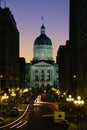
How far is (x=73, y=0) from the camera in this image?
13038 centimetres

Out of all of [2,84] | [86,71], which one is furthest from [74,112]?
[2,84]

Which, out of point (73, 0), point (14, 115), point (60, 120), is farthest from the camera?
point (73, 0)

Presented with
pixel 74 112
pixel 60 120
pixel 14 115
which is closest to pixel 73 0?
pixel 74 112

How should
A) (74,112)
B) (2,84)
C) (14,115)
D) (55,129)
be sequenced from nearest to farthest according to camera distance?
(55,129) < (14,115) < (74,112) < (2,84)

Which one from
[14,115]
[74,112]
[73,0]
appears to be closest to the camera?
[14,115]

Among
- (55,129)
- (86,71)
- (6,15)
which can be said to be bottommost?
(55,129)

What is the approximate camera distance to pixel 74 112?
89.8 meters

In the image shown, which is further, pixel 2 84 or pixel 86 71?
pixel 2 84

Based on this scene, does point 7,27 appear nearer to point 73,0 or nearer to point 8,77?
point 8,77

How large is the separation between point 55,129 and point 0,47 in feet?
341

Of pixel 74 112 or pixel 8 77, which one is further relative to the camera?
pixel 8 77

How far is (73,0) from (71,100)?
125ft

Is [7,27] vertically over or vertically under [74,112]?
over

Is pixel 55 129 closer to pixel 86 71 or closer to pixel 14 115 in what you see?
pixel 14 115
